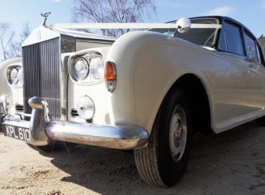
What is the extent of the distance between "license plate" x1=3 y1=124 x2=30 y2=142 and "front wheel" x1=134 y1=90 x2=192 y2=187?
92cm

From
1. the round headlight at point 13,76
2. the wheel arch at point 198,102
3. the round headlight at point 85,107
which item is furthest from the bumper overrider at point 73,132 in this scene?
the wheel arch at point 198,102

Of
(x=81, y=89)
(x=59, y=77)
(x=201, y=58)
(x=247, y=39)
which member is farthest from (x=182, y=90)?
(x=247, y=39)

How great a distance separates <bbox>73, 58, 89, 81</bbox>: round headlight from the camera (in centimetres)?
241

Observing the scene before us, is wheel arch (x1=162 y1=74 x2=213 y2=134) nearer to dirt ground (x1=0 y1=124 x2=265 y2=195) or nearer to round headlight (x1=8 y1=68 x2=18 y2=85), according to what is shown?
dirt ground (x1=0 y1=124 x2=265 y2=195)

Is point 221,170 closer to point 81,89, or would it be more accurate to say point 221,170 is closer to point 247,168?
point 247,168

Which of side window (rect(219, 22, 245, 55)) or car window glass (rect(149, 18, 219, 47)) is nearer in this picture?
car window glass (rect(149, 18, 219, 47))

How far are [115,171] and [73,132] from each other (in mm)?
1048

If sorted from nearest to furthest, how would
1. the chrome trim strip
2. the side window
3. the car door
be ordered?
1. the chrome trim strip
2. the car door
3. the side window

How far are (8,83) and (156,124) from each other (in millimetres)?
1917

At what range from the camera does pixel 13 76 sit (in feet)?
→ 11.0

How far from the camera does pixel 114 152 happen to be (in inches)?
146

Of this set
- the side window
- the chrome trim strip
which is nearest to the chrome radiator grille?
the chrome trim strip

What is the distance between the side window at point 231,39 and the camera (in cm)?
372

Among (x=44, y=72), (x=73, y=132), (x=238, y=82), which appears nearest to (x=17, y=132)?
(x=44, y=72)
